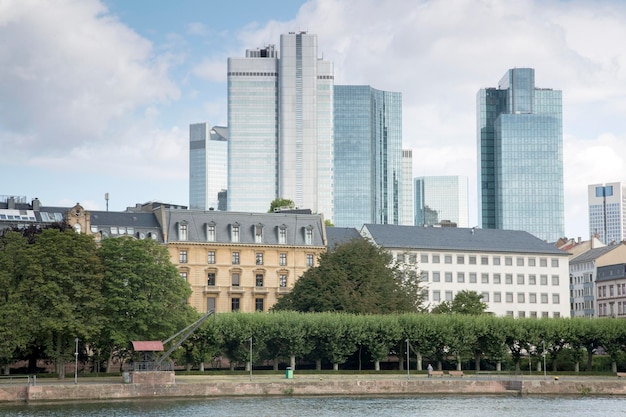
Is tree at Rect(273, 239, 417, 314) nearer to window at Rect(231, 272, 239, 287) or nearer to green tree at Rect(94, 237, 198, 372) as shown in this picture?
window at Rect(231, 272, 239, 287)

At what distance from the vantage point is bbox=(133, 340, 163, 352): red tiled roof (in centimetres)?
10600

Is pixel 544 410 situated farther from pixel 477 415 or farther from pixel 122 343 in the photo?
pixel 122 343

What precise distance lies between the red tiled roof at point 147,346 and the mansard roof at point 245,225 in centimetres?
4492

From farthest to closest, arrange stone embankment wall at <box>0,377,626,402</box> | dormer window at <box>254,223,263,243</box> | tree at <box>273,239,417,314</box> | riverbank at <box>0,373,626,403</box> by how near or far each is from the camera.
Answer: dormer window at <box>254,223,263,243</box> → tree at <box>273,239,417,314</box> → riverbank at <box>0,373,626,403</box> → stone embankment wall at <box>0,377,626,402</box>

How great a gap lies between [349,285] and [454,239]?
52.0 metres

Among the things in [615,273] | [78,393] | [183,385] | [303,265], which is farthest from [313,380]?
[615,273]

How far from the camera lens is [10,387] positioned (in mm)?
96125

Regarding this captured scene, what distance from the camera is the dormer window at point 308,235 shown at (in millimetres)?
159125

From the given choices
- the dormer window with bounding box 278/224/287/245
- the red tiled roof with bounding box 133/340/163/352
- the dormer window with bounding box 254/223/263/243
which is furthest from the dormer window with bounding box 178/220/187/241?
the red tiled roof with bounding box 133/340/163/352

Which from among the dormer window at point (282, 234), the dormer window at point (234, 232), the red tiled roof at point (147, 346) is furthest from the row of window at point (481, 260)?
the red tiled roof at point (147, 346)

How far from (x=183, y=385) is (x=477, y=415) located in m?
28.0

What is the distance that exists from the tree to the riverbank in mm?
18714

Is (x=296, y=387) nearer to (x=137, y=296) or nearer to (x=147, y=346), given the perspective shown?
(x=147, y=346)

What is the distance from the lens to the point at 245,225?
158m
